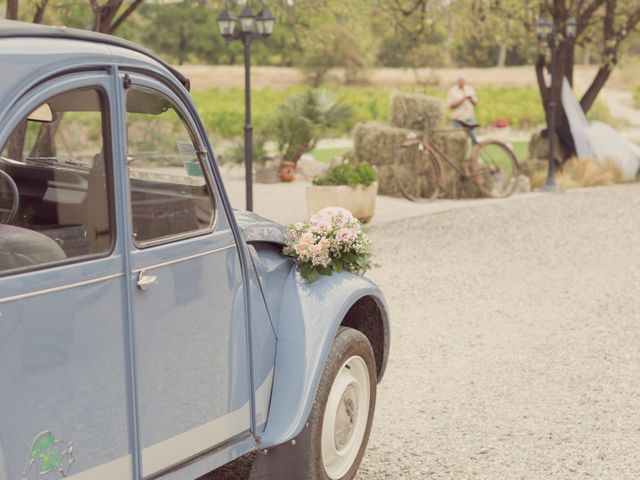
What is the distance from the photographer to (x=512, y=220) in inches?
618

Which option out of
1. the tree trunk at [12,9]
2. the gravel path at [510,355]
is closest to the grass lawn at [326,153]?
the gravel path at [510,355]

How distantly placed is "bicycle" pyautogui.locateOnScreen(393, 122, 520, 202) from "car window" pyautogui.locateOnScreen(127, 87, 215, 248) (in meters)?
14.2

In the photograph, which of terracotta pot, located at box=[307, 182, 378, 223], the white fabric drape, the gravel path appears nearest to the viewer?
the gravel path

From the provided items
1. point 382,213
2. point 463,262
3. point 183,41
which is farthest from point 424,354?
point 183,41

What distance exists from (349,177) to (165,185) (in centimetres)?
1119

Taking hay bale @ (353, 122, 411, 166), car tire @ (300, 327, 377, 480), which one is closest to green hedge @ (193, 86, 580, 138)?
hay bale @ (353, 122, 411, 166)

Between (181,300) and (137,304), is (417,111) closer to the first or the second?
(181,300)

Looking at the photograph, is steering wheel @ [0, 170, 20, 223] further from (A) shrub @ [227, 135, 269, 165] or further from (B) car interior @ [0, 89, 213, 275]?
(A) shrub @ [227, 135, 269, 165]

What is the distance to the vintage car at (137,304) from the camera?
326cm

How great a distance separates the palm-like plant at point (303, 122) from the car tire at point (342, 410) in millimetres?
17752

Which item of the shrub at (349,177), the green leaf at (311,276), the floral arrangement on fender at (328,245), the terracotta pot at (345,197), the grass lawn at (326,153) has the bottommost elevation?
the grass lawn at (326,153)

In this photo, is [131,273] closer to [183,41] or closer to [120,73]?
[120,73]

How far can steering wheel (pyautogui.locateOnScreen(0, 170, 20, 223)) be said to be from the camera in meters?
3.61

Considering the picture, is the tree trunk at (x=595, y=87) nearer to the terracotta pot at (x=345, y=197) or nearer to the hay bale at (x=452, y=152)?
the hay bale at (x=452, y=152)
